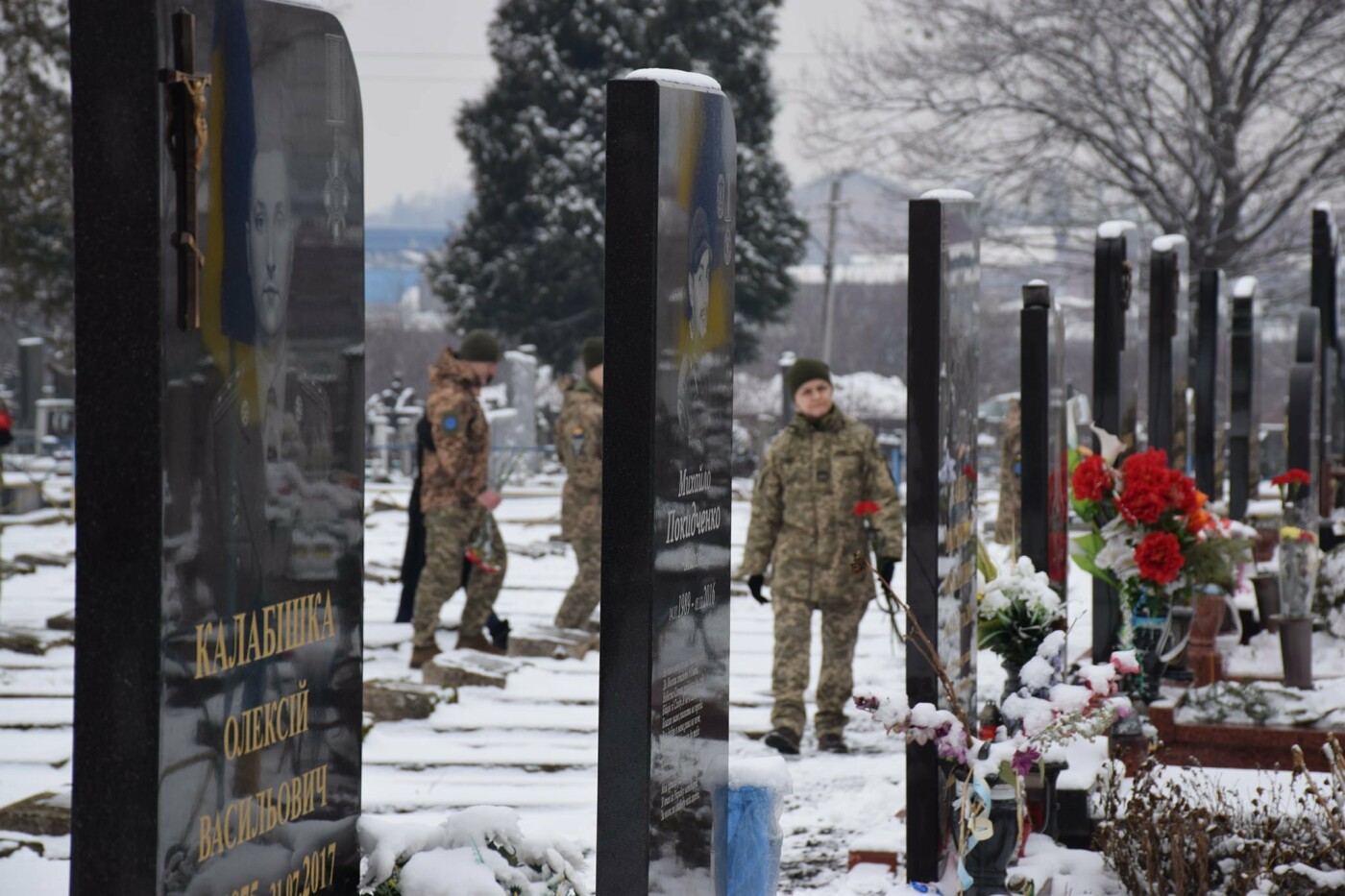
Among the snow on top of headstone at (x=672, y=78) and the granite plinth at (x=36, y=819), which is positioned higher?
the snow on top of headstone at (x=672, y=78)

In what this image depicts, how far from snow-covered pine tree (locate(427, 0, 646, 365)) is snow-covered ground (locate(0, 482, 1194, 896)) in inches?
760

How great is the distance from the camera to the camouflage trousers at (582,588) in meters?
10.9

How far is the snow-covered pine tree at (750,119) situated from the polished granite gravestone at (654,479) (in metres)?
27.0

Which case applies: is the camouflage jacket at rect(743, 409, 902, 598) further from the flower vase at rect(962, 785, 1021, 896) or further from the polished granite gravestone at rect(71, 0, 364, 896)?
the polished granite gravestone at rect(71, 0, 364, 896)

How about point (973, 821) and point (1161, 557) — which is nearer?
point (973, 821)

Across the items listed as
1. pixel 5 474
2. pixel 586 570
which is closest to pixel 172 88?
pixel 586 570

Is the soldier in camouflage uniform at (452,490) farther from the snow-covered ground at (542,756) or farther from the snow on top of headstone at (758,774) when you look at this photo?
the snow on top of headstone at (758,774)

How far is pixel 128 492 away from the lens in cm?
269

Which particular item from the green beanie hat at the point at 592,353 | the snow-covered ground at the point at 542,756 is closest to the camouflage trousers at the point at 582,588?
the snow-covered ground at the point at 542,756

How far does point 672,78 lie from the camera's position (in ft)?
12.4

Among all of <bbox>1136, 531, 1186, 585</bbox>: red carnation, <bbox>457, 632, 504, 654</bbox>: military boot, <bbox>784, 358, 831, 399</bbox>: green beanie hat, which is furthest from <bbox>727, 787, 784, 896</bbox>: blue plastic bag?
<bbox>457, 632, 504, 654</bbox>: military boot

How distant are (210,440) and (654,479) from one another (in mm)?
1145

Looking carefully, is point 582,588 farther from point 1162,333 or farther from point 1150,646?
point 1150,646

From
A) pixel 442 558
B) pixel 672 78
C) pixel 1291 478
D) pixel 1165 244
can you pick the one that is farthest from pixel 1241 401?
pixel 672 78
